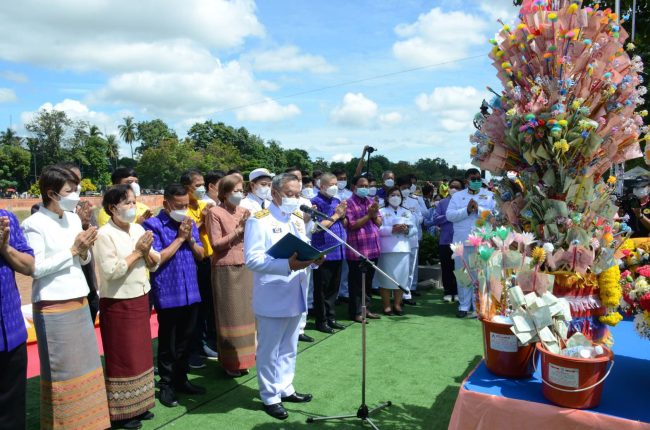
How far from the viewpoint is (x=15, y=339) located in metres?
3.00

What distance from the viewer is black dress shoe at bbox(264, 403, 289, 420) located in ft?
12.9

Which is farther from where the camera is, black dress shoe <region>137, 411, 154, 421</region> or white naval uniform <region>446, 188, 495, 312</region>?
white naval uniform <region>446, 188, 495, 312</region>

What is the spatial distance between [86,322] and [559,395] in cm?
304

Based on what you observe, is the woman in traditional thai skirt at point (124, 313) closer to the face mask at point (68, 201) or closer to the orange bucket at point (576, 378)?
the face mask at point (68, 201)

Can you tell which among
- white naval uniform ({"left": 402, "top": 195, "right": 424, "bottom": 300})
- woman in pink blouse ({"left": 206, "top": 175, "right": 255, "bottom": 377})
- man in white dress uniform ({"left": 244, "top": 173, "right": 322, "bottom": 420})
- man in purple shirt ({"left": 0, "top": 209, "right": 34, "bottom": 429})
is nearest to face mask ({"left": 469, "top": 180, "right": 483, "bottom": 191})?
white naval uniform ({"left": 402, "top": 195, "right": 424, "bottom": 300})

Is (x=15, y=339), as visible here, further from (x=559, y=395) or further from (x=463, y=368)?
(x=463, y=368)

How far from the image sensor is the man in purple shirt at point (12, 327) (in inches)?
116

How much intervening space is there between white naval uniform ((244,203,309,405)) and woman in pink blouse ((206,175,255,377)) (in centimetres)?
80

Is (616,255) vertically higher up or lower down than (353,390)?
higher up

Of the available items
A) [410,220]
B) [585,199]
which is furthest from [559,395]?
[410,220]

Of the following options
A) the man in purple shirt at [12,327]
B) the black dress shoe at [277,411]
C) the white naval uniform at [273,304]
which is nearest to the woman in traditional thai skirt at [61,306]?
the man in purple shirt at [12,327]

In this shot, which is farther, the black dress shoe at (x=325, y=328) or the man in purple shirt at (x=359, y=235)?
the man in purple shirt at (x=359, y=235)

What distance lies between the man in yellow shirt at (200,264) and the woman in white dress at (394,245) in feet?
9.32

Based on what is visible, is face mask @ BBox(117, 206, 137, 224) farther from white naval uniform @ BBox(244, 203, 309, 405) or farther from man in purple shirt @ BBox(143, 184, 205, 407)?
white naval uniform @ BBox(244, 203, 309, 405)
